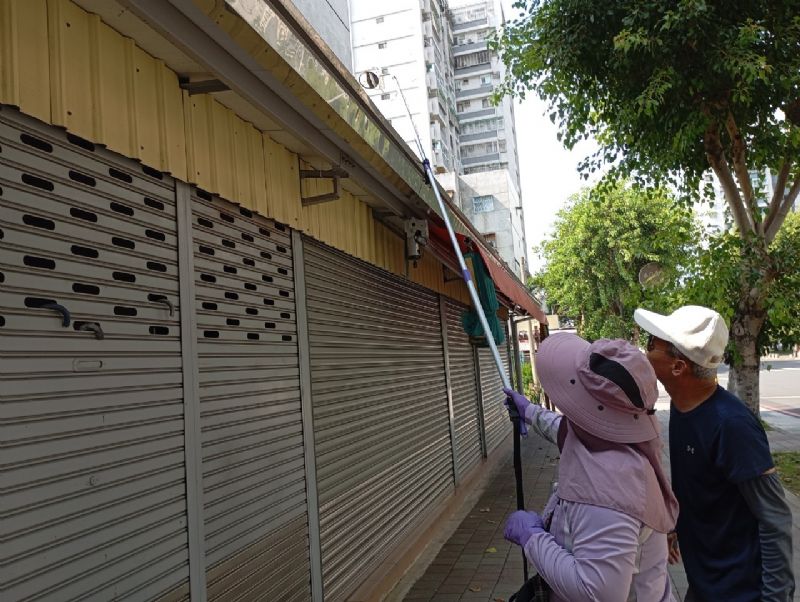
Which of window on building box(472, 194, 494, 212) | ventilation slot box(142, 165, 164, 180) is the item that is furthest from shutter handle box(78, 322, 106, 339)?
window on building box(472, 194, 494, 212)

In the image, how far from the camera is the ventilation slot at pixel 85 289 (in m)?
2.25

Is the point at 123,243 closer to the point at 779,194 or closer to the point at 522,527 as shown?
the point at 522,527

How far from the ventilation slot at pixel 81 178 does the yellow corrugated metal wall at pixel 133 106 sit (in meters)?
0.14

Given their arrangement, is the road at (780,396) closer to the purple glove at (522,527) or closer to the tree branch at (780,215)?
the tree branch at (780,215)

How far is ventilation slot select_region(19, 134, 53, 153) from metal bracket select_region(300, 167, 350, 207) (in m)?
2.11

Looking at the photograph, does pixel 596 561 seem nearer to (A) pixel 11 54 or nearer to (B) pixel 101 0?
(A) pixel 11 54

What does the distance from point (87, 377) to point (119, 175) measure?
2.80 ft

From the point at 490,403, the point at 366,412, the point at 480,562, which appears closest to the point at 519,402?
the point at 366,412

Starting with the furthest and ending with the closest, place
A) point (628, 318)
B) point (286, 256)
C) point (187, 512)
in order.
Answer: point (628, 318) → point (286, 256) → point (187, 512)

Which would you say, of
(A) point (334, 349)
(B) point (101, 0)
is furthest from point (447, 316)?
(B) point (101, 0)

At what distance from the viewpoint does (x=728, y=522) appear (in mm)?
2268

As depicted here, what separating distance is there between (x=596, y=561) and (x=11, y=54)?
234cm

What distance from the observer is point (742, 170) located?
8.48m

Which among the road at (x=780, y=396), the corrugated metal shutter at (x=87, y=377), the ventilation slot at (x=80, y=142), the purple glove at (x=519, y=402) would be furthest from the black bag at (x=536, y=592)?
the road at (x=780, y=396)
